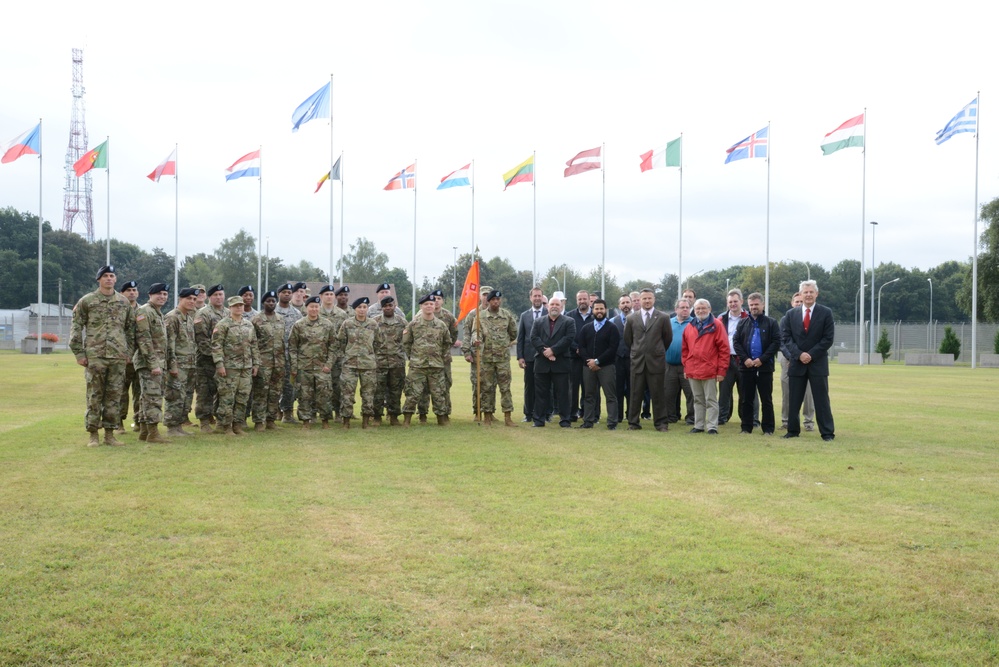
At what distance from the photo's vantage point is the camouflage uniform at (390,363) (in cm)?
1269

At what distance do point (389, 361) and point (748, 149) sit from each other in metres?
24.3

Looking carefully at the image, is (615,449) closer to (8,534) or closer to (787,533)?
(787,533)

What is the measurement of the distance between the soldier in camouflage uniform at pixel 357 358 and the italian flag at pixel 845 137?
25.8 metres

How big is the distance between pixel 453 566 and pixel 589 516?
1616 mm

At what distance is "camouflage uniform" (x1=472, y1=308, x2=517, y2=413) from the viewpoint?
42.5ft

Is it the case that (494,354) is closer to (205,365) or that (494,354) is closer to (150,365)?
(205,365)

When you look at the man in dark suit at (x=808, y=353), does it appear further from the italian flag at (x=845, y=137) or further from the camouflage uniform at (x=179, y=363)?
the italian flag at (x=845, y=137)

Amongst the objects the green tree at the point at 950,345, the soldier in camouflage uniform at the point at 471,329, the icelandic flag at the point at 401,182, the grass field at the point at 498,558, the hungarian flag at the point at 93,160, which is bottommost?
the grass field at the point at 498,558

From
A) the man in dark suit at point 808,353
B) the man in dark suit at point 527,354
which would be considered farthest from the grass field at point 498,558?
the man in dark suit at point 527,354

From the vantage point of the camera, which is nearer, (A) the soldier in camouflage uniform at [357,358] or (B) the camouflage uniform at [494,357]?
(A) the soldier in camouflage uniform at [357,358]

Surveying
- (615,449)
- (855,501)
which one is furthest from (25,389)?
(855,501)

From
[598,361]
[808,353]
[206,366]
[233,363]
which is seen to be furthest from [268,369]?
[808,353]

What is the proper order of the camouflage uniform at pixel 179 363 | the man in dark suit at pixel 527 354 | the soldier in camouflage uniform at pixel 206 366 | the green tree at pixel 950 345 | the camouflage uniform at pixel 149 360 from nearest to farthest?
the camouflage uniform at pixel 149 360 → the camouflage uniform at pixel 179 363 → the soldier in camouflage uniform at pixel 206 366 → the man in dark suit at pixel 527 354 → the green tree at pixel 950 345

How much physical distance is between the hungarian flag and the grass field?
27.8 metres
